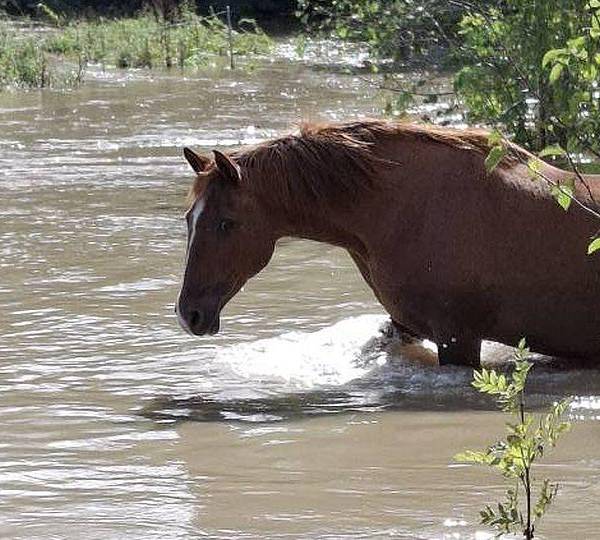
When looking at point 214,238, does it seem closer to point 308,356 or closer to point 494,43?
point 308,356

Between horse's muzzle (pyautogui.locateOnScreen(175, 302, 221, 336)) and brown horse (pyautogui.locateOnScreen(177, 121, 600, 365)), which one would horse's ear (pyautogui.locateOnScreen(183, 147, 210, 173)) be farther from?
horse's muzzle (pyautogui.locateOnScreen(175, 302, 221, 336))

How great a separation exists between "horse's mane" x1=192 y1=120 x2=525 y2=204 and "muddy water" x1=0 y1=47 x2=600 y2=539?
90cm

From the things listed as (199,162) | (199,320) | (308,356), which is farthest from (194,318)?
(308,356)

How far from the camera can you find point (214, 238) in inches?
268

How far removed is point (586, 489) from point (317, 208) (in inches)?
92.7

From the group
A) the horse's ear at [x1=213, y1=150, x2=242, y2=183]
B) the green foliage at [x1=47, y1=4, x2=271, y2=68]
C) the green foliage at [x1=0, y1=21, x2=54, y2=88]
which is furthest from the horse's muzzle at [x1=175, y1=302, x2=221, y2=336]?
the green foliage at [x1=47, y1=4, x2=271, y2=68]

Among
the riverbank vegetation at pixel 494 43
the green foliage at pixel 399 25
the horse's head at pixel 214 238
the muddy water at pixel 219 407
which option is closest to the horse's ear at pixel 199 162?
the horse's head at pixel 214 238

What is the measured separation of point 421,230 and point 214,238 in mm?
935

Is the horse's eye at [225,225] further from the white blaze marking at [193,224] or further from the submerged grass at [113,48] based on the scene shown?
the submerged grass at [113,48]

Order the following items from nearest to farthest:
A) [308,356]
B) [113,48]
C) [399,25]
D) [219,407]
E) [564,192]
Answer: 1. [564,192]
2. [219,407]
3. [308,356]
4. [399,25]
5. [113,48]

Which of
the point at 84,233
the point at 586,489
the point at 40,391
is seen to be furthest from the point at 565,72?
the point at 586,489

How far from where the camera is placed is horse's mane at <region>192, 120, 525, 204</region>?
22.3ft

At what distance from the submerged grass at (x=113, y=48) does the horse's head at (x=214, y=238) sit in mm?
15915

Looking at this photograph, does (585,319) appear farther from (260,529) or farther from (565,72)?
(565,72)
